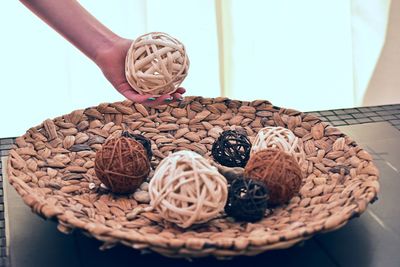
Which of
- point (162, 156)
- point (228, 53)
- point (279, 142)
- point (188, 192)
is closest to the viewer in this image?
point (188, 192)

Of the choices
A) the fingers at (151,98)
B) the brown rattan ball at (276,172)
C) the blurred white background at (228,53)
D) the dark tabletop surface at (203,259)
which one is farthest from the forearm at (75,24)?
the blurred white background at (228,53)

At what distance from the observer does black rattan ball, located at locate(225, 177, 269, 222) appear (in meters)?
0.91

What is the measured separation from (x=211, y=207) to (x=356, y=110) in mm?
549

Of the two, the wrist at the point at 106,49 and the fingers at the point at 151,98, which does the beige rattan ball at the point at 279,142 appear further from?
the wrist at the point at 106,49

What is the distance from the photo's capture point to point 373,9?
2.00 m

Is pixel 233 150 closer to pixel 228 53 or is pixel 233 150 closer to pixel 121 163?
pixel 121 163

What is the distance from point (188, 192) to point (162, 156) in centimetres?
25

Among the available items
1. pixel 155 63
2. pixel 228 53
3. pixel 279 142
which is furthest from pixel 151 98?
pixel 228 53

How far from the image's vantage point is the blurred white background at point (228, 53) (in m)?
1.78

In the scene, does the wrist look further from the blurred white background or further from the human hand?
the blurred white background

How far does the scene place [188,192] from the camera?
0.89 meters

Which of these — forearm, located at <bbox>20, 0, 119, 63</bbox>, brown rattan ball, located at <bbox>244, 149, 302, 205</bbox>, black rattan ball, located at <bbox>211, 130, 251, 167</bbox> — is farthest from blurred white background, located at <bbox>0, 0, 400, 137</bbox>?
brown rattan ball, located at <bbox>244, 149, 302, 205</bbox>

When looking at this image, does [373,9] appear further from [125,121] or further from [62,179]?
[62,179]

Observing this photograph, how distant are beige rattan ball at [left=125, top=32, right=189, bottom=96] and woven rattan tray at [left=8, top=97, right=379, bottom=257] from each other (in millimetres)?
103
